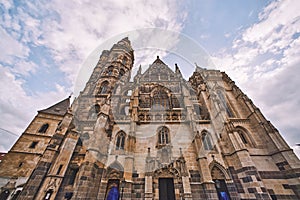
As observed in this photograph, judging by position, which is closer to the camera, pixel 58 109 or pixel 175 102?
pixel 175 102

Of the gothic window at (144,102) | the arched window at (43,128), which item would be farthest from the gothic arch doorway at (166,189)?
the arched window at (43,128)

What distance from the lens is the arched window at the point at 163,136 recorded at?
562 inches

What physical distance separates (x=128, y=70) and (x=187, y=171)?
20.5 meters

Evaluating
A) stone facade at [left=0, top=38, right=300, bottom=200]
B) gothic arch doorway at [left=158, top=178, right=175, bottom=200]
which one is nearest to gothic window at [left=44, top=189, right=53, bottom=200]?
stone facade at [left=0, top=38, right=300, bottom=200]

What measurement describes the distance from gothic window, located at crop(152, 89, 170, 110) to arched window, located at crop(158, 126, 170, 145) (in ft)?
12.6

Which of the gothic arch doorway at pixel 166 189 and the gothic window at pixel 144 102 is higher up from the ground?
the gothic window at pixel 144 102

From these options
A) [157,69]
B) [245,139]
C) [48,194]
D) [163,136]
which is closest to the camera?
[48,194]

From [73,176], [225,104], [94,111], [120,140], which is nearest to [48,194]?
[73,176]

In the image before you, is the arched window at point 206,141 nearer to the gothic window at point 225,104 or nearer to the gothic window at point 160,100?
the gothic window at point 225,104

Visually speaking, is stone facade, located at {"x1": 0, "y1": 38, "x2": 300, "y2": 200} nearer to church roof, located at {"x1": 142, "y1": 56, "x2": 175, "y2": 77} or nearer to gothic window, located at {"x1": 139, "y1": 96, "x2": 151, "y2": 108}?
gothic window, located at {"x1": 139, "y1": 96, "x2": 151, "y2": 108}

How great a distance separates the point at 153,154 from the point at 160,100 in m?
8.58

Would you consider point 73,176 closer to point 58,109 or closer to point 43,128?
point 43,128

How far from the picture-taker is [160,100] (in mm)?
19625

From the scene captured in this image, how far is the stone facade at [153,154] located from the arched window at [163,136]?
11 cm
